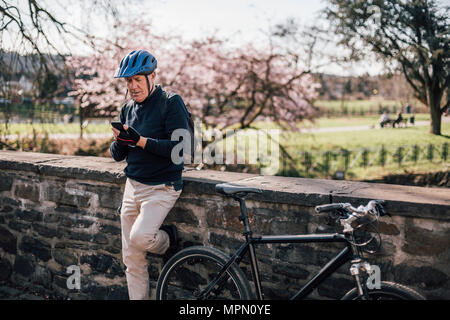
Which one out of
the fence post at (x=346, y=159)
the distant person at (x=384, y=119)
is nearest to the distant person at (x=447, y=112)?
the fence post at (x=346, y=159)

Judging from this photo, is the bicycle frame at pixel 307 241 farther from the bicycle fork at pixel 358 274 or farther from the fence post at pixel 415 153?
the fence post at pixel 415 153

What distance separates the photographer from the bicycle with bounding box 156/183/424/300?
2.19 m

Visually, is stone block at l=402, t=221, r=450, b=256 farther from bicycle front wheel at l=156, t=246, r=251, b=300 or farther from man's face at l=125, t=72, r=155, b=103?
man's face at l=125, t=72, r=155, b=103

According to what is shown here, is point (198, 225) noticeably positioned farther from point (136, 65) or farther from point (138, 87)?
point (136, 65)

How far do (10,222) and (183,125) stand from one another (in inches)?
106

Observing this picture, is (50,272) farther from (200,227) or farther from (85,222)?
(200,227)

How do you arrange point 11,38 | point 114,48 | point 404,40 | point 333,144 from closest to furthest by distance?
point 11,38 → point 114,48 → point 404,40 → point 333,144

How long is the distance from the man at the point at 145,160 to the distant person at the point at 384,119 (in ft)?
53.7

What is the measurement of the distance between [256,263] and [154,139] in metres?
1.03

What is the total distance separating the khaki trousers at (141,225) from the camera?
2.95 m

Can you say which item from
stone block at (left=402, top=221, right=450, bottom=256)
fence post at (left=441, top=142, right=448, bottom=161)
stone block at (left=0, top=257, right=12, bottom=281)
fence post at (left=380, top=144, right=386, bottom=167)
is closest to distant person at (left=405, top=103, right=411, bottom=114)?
fence post at (left=380, top=144, right=386, bottom=167)

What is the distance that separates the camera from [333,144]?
2025cm

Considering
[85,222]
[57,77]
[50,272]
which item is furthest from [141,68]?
[57,77]

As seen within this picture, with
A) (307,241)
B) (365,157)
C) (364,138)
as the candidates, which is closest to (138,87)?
(307,241)
